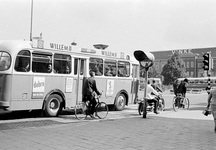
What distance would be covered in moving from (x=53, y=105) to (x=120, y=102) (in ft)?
14.0

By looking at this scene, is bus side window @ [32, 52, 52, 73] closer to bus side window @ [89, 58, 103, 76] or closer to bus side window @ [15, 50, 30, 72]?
bus side window @ [15, 50, 30, 72]

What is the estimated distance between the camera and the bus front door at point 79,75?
13.2m

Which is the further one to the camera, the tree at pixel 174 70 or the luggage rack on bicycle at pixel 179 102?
the tree at pixel 174 70

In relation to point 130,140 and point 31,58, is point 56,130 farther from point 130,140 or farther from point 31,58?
point 31,58

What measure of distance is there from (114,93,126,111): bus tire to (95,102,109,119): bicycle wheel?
316 cm

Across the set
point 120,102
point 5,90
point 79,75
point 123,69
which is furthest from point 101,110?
point 123,69

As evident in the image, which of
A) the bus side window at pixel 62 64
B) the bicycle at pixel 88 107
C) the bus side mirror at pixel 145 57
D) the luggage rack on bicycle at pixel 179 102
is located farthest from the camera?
the luggage rack on bicycle at pixel 179 102

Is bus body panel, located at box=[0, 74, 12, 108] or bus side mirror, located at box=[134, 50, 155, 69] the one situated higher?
bus side mirror, located at box=[134, 50, 155, 69]

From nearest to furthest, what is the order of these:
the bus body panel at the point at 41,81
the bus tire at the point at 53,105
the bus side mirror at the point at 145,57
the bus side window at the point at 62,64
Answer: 1. the bus body panel at the point at 41,81
2. the bus tire at the point at 53,105
3. the bus side window at the point at 62,64
4. the bus side mirror at the point at 145,57

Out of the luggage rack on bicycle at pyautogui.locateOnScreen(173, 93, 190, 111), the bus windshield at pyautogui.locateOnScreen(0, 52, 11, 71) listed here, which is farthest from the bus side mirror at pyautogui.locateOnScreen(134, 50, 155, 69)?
the bus windshield at pyautogui.locateOnScreen(0, 52, 11, 71)

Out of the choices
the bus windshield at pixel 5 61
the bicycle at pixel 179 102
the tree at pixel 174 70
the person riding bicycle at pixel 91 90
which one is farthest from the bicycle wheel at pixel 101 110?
the tree at pixel 174 70

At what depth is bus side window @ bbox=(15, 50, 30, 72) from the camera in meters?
11.0

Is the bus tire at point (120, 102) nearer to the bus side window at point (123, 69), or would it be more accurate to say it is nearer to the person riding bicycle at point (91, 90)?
the bus side window at point (123, 69)

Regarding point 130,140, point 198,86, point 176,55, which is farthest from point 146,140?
point 176,55
